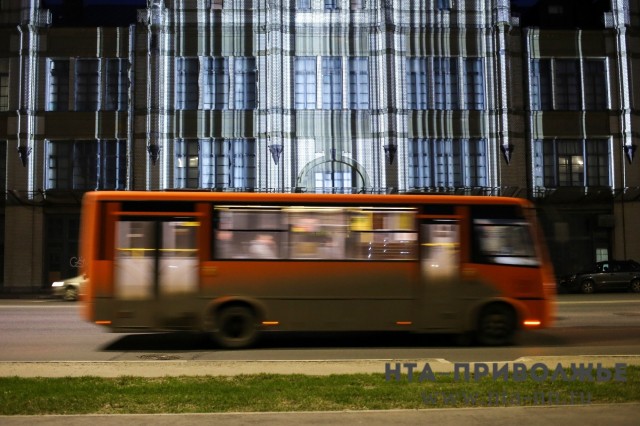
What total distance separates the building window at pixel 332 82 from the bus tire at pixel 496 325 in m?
21.4

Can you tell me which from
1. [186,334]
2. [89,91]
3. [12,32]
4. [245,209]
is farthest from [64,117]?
[245,209]

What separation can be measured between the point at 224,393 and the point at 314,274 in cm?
520

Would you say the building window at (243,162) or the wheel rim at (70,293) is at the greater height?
the building window at (243,162)

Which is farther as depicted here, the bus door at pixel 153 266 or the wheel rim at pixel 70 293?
the wheel rim at pixel 70 293

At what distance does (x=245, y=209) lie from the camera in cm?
1304

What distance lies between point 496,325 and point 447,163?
2099 centimetres

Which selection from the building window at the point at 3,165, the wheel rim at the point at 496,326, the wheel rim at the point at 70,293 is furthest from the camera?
the building window at the point at 3,165

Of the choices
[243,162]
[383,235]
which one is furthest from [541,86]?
[383,235]

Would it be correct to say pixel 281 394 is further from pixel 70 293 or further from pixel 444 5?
pixel 444 5

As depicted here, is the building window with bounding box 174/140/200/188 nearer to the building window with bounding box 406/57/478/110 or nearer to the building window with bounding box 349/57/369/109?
the building window with bounding box 349/57/369/109

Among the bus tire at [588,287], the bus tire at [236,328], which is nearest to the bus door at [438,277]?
the bus tire at [236,328]

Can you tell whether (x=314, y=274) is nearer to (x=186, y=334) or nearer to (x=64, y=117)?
(x=186, y=334)

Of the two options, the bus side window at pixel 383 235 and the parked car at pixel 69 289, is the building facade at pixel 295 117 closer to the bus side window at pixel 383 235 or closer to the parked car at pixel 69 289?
the parked car at pixel 69 289

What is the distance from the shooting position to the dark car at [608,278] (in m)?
29.8
